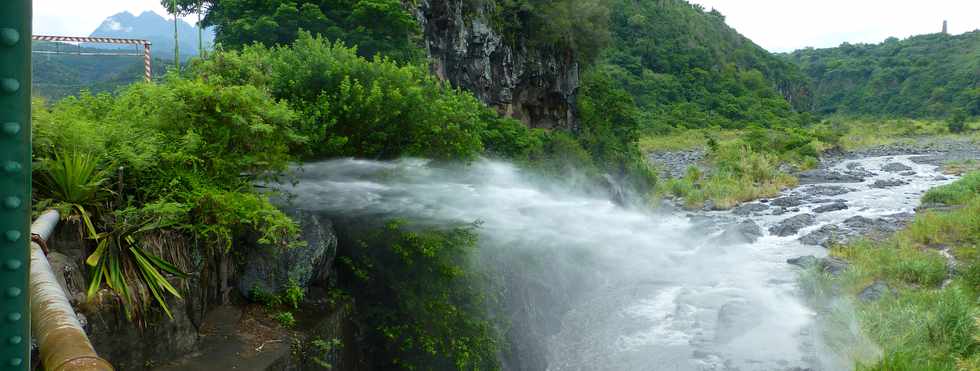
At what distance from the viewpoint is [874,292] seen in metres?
16.5

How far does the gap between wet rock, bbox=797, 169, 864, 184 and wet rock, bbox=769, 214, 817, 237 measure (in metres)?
11.9

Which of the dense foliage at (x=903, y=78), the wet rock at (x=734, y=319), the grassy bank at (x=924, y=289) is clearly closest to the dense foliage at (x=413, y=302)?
the wet rock at (x=734, y=319)

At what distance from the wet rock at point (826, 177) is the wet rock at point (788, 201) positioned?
21.8 feet

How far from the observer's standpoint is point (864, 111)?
107 metres

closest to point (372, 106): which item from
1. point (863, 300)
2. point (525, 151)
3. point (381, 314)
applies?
point (381, 314)

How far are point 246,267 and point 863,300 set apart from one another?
44.7 ft

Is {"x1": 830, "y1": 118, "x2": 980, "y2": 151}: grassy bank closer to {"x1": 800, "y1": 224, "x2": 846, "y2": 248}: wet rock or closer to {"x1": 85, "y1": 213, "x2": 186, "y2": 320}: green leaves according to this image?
{"x1": 800, "y1": 224, "x2": 846, "y2": 248}: wet rock

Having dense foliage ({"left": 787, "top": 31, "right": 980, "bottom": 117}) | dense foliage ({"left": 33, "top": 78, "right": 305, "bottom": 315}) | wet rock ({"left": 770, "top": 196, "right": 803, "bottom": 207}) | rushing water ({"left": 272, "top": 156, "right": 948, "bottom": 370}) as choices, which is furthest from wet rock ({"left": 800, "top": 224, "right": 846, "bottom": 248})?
dense foliage ({"left": 787, "top": 31, "right": 980, "bottom": 117})

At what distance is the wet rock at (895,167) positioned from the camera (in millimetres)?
41000

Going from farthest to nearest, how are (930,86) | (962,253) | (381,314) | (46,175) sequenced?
(930,86), (962,253), (381,314), (46,175)

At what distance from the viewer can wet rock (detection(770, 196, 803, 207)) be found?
100.0ft

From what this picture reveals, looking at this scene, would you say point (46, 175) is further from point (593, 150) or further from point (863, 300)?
point (593, 150)

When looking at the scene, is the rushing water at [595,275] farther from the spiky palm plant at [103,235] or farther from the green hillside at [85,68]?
the green hillside at [85,68]

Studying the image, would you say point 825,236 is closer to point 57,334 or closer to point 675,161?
point 675,161
